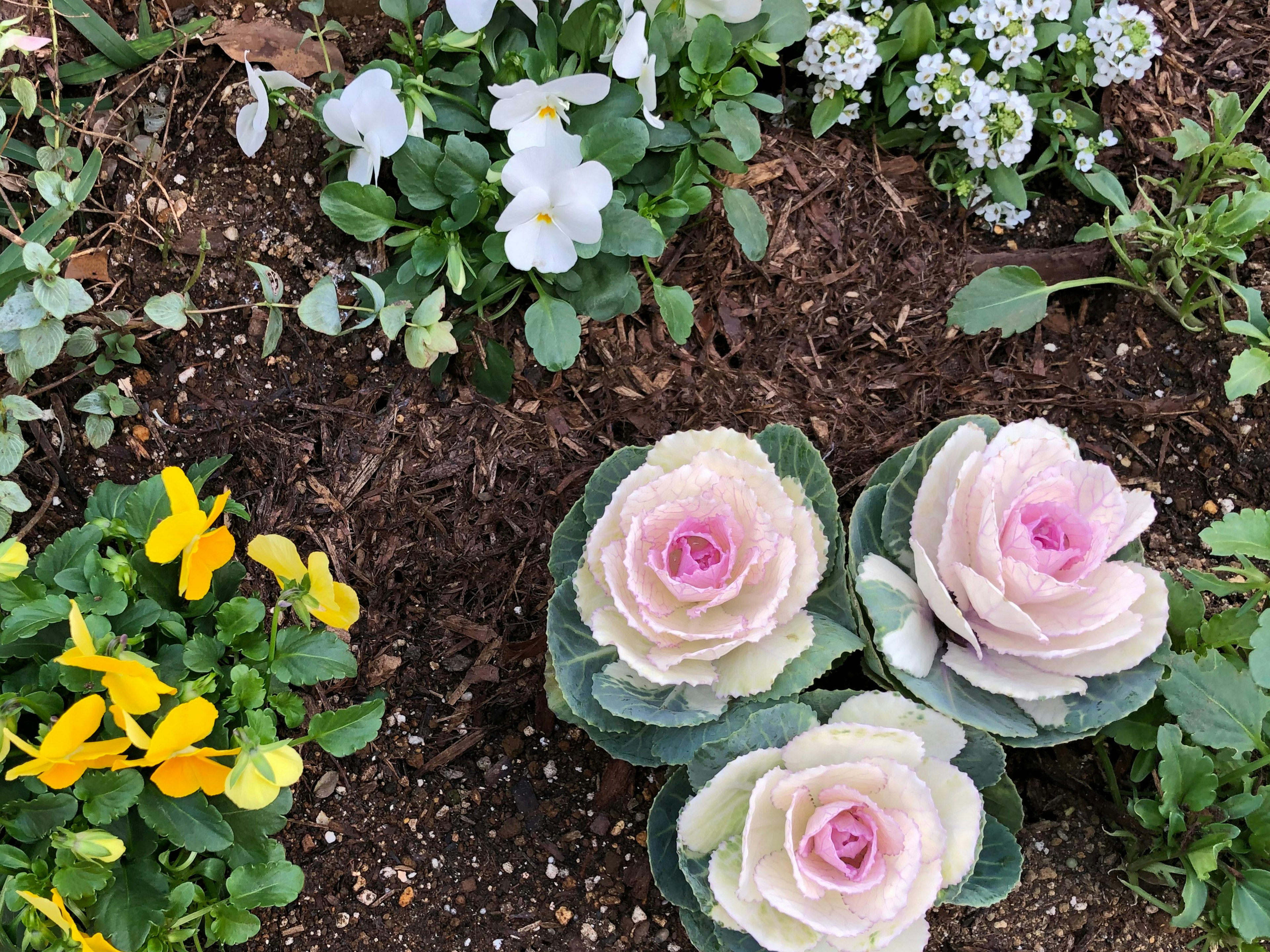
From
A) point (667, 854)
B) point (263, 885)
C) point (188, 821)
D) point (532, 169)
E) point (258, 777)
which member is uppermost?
point (532, 169)

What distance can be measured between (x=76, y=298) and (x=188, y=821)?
2.70 feet

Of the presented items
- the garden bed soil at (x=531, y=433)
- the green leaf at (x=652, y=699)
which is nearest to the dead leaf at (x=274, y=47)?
the garden bed soil at (x=531, y=433)

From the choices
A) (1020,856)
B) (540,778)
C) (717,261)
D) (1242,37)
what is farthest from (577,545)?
(1242,37)

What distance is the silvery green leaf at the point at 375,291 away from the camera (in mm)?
1611

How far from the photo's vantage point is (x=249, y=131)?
169 centimetres

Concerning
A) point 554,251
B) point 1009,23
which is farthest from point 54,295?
point 1009,23

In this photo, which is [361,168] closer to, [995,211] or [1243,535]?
[995,211]

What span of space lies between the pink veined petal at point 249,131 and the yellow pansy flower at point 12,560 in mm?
790

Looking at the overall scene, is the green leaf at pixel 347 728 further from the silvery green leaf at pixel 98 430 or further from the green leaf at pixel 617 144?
the green leaf at pixel 617 144

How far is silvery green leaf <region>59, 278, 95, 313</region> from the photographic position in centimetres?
151

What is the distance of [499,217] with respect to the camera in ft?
5.46

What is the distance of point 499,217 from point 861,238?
0.78 metres

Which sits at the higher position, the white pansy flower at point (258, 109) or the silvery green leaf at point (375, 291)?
the white pansy flower at point (258, 109)

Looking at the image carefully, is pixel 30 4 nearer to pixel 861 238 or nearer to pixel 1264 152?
pixel 861 238
